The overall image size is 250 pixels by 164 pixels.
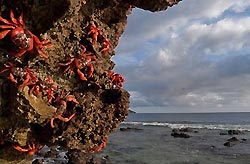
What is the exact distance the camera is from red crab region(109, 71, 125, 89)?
1049 cm

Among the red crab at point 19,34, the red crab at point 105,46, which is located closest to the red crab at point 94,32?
the red crab at point 105,46

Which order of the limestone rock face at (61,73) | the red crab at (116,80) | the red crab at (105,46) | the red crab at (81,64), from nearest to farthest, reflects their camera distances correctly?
the limestone rock face at (61,73)
the red crab at (81,64)
the red crab at (105,46)
the red crab at (116,80)

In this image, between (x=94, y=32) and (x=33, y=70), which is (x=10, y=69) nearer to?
(x=33, y=70)

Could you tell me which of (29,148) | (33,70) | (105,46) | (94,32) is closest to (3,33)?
(33,70)

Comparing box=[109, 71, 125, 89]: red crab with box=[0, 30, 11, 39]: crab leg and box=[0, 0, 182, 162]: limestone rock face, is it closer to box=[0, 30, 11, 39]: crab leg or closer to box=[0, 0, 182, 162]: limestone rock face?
box=[0, 0, 182, 162]: limestone rock face

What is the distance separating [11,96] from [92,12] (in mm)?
3249

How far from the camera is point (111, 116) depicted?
10703 millimetres

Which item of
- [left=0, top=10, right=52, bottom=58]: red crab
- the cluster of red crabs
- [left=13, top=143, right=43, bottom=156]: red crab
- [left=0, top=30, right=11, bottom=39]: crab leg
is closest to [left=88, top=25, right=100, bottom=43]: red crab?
the cluster of red crabs

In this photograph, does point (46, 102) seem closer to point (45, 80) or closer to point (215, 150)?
point (45, 80)

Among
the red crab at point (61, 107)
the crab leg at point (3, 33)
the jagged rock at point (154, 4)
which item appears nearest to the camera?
the crab leg at point (3, 33)

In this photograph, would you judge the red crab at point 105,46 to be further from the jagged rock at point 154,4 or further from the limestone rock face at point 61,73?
the jagged rock at point 154,4

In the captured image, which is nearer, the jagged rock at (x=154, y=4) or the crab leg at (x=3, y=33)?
the crab leg at (x=3, y=33)

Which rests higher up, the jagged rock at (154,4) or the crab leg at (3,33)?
the jagged rock at (154,4)

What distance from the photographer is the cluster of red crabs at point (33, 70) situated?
299 inches
